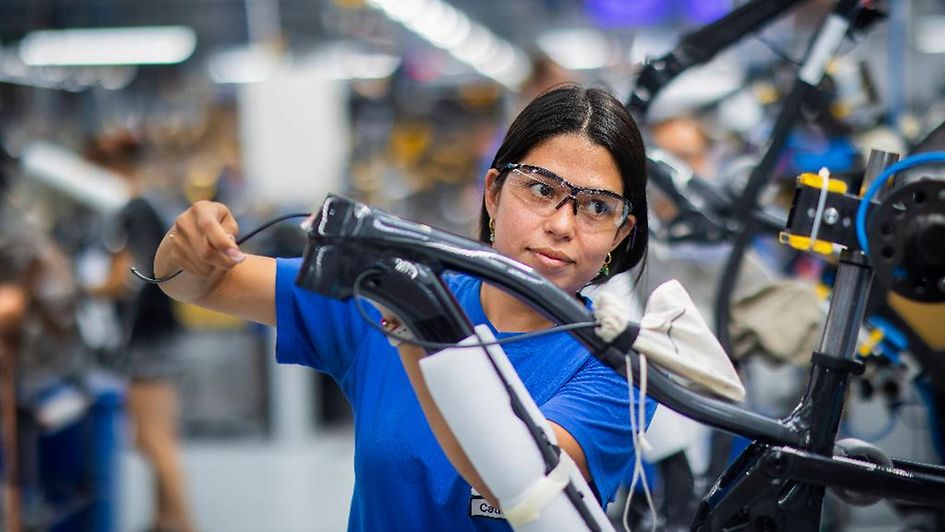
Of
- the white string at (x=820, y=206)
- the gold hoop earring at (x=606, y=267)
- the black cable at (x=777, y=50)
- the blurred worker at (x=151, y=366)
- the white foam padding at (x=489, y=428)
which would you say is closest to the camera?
the white foam padding at (x=489, y=428)

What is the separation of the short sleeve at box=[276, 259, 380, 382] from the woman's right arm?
0.02m

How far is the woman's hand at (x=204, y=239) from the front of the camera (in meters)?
1.51

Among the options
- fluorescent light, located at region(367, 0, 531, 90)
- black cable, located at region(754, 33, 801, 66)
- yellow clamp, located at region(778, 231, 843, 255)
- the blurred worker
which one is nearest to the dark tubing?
yellow clamp, located at region(778, 231, 843, 255)

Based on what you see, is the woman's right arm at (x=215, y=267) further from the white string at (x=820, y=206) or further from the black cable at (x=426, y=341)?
the white string at (x=820, y=206)

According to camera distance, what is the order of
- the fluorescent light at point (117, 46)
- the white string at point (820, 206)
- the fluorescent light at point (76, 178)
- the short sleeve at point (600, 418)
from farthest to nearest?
the fluorescent light at point (117, 46) < the fluorescent light at point (76, 178) < the white string at point (820, 206) < the short sleeve at point (600, 418)

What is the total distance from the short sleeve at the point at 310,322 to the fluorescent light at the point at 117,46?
46.3 ft

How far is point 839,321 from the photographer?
1610mm

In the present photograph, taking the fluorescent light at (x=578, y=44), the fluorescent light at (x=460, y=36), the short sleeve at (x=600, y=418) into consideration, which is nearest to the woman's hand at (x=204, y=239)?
the short sleeve at (x=600, y=418)

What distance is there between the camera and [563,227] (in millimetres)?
1560

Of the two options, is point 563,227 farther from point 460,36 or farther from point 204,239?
point 460,36

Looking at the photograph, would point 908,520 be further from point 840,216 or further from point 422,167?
point 422,167

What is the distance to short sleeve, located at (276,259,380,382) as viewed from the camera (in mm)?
1669

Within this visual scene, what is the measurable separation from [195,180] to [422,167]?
440 cm

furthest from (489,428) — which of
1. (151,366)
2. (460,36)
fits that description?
(460,36)
